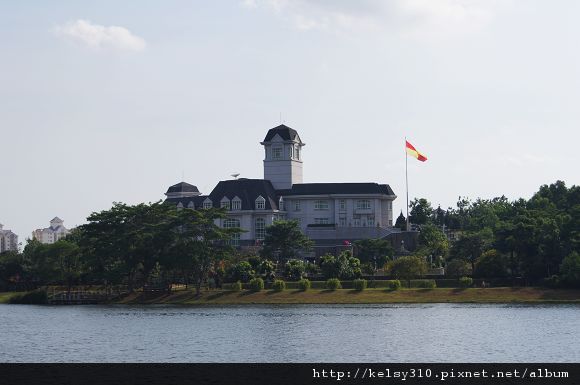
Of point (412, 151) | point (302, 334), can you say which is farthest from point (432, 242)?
point (302, 334)

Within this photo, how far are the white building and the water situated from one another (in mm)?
60573

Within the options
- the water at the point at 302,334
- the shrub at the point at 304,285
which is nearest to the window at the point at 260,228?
the shrub at the point at 304,285

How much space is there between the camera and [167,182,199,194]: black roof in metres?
174

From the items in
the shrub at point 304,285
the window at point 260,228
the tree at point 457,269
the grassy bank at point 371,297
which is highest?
the window at point 260,228

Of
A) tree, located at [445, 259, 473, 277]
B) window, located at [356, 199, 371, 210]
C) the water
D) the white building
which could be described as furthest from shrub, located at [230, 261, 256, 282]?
window, located at [356, 199, 371, 210]

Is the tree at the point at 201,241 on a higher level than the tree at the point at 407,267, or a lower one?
higher

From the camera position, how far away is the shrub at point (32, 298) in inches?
4631

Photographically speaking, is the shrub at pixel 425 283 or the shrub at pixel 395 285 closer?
the shrub at pixel 395 285

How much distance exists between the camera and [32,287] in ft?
429

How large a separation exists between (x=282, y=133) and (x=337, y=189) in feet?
39.3

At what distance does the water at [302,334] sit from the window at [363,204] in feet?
206

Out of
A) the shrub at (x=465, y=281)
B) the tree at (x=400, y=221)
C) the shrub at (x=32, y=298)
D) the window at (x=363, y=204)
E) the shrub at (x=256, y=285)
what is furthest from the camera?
the tree at (x=400, y=221)

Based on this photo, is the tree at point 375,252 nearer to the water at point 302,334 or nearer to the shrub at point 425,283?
the shrub at point 425,283

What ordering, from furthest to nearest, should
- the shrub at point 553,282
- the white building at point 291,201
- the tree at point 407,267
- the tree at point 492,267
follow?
the white building at point 291,201 → the tree at point 407,267 → the tree at point 492,267 → the shrub at point 553,282
